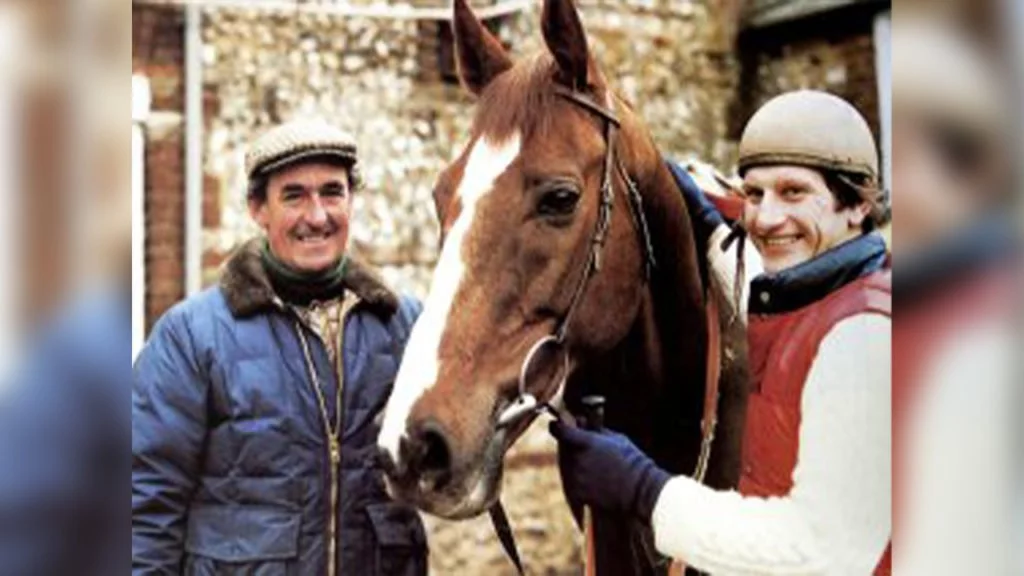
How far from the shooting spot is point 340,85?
1797mm

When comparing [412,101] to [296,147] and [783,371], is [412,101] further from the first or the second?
[783,371]

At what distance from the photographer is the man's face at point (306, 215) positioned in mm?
1651

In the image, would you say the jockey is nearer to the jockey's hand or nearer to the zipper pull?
the jockey's hand

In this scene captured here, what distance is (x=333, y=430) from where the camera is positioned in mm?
1668

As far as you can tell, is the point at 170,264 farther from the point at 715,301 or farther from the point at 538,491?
the point at 715,301

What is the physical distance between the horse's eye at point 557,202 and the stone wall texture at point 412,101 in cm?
25

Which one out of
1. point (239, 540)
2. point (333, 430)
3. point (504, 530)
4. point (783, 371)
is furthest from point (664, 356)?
point (239, 540)

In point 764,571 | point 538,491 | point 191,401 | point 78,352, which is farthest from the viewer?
point 538,491

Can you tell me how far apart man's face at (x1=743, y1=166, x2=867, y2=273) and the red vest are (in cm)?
5

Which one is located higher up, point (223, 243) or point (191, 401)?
point (223, 243)

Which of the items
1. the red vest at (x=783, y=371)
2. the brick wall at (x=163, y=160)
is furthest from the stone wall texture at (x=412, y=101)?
the red vest at (x=783, y=371)

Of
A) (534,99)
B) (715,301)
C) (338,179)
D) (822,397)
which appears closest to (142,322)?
→ (338,179)

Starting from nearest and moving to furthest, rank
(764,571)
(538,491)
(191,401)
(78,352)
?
(78,352) → (764,571) → (191,401) → (538,491)

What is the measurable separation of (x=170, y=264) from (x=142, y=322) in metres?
0.07
